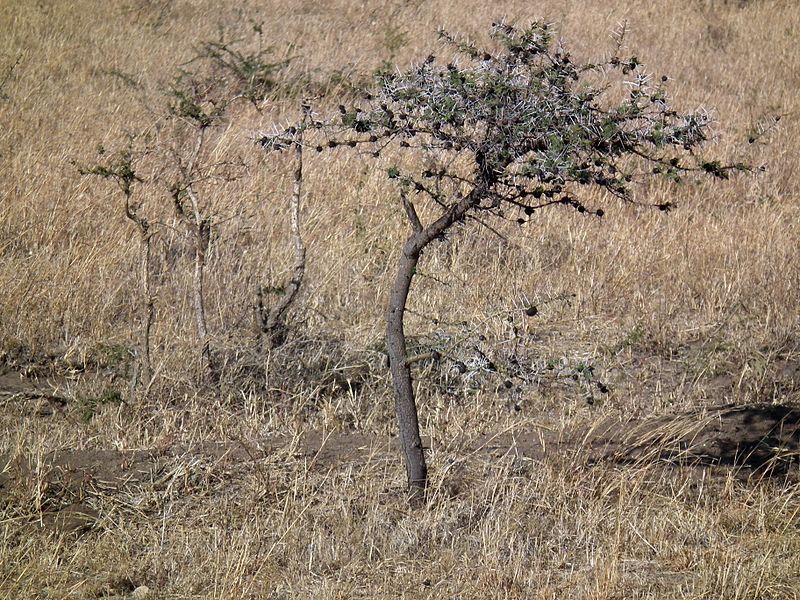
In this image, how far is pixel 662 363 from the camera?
6.73 meters

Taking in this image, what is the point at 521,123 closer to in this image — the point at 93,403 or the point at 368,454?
the point at 368,454

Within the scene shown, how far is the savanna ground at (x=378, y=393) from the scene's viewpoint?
161 inches

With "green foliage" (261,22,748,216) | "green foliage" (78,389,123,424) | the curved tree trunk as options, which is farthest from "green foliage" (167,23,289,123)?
"green foliage" (261,22,748,216)

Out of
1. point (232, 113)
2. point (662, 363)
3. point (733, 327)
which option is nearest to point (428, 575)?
point (662, 363)

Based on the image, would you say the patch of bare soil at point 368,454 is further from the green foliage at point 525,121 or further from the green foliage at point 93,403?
the green foliage at point 525,121

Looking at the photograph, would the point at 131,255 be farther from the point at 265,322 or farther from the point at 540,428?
the point at 540,428

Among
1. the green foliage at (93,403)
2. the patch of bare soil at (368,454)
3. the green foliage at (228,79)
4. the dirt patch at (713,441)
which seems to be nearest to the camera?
the patch of bare soil at (368,454)

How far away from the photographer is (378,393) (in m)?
6.09

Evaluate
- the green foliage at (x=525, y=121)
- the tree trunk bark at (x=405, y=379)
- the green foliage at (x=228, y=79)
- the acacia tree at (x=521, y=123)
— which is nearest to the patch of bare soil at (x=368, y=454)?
the tree trunk bark at (x=405, y=379)

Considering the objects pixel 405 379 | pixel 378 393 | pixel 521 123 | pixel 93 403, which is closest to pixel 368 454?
pixel 405 379

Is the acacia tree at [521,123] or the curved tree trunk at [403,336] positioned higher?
the acacia tree at [521,123]

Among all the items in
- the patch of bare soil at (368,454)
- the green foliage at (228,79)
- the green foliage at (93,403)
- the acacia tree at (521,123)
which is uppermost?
the green foliage at (228,79)

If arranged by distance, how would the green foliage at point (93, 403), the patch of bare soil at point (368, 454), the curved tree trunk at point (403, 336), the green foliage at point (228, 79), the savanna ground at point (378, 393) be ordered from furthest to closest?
the green foliage at point (228, 79), the green foliage at point (93, 403), the patch of bare soil at point (368, 454), the curved tree trunk at point (403, 336), the savanna ground at point (378, 393)

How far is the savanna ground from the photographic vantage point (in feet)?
13.4
